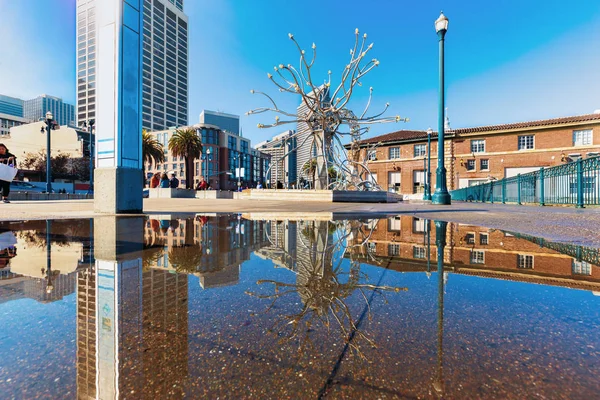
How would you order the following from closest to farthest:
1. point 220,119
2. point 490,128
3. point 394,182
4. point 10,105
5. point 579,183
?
point 579,183 < point 490,128 < point 394,182 < point 10,105 < point 220,119

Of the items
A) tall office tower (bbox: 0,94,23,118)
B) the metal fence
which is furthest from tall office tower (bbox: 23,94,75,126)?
the metal fence

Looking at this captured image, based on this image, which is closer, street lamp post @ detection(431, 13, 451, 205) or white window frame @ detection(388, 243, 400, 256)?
white window frame @ detection(388, 243, 400, 256)

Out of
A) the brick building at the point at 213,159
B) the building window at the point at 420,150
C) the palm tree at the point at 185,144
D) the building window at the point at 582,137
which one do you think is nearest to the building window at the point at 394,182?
the building window at the point at 420,150

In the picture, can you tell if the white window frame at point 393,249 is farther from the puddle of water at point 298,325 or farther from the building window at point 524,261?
the building window at point 524,261

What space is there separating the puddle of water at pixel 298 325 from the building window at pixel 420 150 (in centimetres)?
3885

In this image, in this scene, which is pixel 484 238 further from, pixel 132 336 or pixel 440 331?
pixel 132 336

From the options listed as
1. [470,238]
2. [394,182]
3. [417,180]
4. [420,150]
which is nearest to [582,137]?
[420,150]

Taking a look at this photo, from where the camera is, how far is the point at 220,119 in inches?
5910

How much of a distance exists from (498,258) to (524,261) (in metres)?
0.18

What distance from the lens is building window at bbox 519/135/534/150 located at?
3266 cm

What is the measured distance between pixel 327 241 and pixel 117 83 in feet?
17.2

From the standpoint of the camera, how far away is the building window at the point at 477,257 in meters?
2.33

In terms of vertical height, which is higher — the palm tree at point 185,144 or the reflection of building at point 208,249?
the palm tree at point 185,144

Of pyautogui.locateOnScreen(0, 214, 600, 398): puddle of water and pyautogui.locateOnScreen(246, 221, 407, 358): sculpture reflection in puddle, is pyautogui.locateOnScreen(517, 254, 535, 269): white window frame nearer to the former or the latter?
pyautogui.locateOnScreen(0, 214, 600, 398): puddle of water
